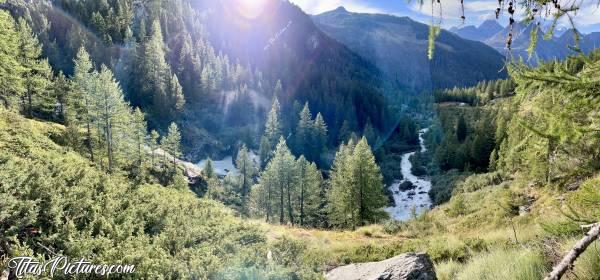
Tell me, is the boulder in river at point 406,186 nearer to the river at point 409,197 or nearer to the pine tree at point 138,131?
the river at point 409,197

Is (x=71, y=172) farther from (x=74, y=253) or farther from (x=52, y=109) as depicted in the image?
(x=52, y=109)

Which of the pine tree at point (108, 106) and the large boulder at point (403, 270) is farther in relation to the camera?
the pine tree at point (108, 106)

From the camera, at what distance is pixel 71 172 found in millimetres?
12195

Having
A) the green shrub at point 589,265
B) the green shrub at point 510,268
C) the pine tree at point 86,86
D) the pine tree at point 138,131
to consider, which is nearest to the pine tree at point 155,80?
the pine tree at point 138,131

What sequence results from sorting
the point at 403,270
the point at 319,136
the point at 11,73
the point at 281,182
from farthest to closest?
the point at 319,136 → the point at 281,182 → the point at 11,73 → the point at 403,270

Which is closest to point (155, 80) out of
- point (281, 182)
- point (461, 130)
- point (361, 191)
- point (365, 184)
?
point (281, 182)

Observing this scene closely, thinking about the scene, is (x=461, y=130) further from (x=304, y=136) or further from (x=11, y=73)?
(x=11, y=73)

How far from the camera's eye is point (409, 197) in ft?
235

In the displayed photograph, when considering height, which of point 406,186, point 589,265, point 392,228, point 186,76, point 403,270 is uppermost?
point 186,76

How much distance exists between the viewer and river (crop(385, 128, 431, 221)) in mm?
60922

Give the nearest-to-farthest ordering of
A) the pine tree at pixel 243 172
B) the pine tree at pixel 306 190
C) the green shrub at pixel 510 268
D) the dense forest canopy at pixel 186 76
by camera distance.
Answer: the green shrub at pixel 510 268
the pine tree at pixel 306 190
the pine tree at pixel 243 172
the dense forest canopy at pixel 186 76

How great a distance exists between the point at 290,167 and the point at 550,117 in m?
45.9

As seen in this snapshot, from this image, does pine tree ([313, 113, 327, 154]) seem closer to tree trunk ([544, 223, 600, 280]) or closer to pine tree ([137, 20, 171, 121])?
pine tree ([137, 20, 171, 121])

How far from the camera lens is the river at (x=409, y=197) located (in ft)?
200
